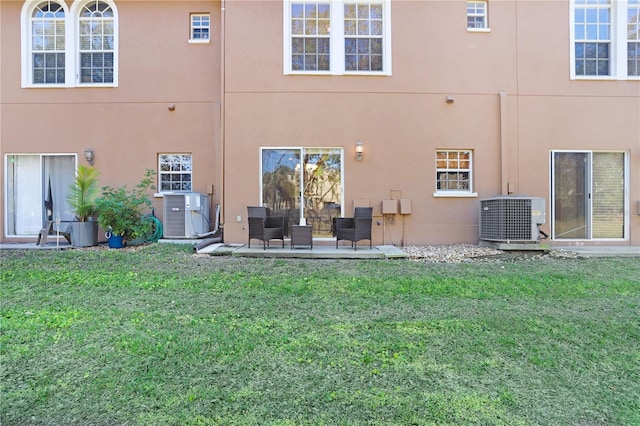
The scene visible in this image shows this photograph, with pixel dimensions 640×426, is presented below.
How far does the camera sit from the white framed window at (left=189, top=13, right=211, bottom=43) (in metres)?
9.17

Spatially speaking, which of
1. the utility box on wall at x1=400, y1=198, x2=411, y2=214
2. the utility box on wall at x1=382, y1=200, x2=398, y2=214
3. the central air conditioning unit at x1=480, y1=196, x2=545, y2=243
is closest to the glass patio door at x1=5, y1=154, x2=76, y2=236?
the utility box on wall at x1=382, y1=200, x2=398, y2=214

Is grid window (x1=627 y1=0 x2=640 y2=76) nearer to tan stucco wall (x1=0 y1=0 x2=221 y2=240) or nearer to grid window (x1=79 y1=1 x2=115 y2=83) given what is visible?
tan stucco wall (x1=0 y1=0 x2=221 y2=240)

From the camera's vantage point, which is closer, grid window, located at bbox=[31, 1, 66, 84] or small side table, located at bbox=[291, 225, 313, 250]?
small side table, located at bbox=[291, 225, 313, 250]

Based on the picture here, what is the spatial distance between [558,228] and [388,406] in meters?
8.25

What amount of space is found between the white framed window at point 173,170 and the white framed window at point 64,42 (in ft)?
7.69

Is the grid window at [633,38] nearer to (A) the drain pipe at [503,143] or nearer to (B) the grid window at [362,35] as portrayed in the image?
(A) the drain pipe at [503,143]

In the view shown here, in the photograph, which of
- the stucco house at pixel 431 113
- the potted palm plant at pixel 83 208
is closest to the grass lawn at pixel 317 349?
the potted palm plant at pixel 83 208

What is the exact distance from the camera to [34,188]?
920cm

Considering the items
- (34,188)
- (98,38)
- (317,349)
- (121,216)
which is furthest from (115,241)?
(317,349)

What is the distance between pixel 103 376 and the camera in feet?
8.39

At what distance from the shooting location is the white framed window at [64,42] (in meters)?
9.12

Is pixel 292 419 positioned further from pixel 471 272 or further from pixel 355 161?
pixel 355 161

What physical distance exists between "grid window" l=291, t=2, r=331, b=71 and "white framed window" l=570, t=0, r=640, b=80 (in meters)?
5.87

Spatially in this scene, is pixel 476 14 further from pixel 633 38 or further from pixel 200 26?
pixel 200 26
